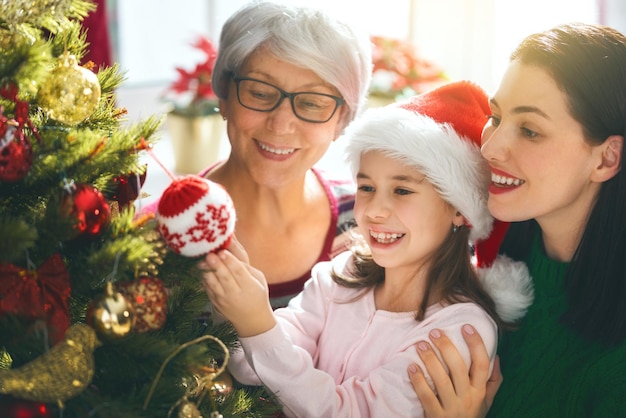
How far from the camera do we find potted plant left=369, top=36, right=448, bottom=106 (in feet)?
8.14

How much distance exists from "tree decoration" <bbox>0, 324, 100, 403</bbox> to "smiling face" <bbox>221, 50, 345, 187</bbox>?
0.77 m

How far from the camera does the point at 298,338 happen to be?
1.33m

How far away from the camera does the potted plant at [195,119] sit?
2705 millimetres

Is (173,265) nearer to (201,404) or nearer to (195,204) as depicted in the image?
(195,204)

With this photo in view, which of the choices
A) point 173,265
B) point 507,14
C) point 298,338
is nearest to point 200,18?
point 507,14

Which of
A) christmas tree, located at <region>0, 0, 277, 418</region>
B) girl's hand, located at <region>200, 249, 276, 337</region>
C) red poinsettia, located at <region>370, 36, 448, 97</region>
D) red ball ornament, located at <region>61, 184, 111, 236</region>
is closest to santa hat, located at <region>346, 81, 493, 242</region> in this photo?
girl's hand, located at <region>200, 249, 276, 337</region>

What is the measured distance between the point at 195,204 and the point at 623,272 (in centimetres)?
70

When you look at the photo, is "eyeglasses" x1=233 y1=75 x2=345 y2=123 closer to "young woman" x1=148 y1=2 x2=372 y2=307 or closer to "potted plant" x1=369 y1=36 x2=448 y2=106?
"young woman" x1=148 y1=2 x2=372 y2=307

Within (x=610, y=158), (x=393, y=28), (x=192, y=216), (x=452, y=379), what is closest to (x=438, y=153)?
(x=610, y=158)

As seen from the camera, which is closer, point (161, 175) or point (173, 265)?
point (173, 265)

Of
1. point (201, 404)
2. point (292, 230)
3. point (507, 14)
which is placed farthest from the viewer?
point (507, 14)

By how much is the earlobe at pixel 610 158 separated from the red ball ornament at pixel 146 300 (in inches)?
28.0

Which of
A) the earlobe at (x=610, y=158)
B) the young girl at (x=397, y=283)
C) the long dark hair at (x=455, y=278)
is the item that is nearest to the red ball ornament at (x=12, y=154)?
the young girl at (x=397, y=283)

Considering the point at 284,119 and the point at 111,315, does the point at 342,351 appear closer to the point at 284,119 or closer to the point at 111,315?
the point at 284,119
